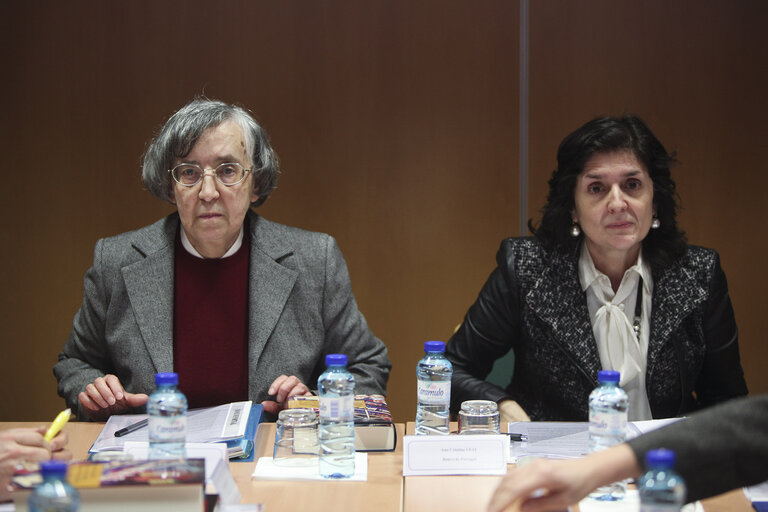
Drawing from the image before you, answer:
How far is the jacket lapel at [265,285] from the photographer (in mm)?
2410

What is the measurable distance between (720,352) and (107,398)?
5.98ft

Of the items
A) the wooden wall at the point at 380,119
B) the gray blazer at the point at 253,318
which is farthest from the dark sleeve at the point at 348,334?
the wooden wall at the point at 380,119

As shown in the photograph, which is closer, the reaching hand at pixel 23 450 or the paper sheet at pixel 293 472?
the reaching hand at pixel 23 450

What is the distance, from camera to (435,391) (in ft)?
6.32

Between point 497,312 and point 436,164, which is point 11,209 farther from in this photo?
point 497,312

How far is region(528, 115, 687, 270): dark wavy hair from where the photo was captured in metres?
2.48

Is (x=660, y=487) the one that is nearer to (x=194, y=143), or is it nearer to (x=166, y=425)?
(x=166, y=425)

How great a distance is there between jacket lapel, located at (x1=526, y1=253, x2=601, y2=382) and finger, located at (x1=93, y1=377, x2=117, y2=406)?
50.3 inches

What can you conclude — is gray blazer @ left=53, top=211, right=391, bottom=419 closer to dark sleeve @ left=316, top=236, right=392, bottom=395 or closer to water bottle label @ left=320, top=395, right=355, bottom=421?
dark sleeve @ left=316, top=236, right=392, bottom=395

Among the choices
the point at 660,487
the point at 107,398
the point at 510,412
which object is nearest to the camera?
the point at 660,487

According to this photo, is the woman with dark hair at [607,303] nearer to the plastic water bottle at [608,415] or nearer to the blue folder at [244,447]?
the plastic water bottle at [608,415]

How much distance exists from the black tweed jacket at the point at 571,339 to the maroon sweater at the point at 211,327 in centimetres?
68

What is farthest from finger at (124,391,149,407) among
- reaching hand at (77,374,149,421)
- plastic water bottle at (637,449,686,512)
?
plastic water bottle at (637,449,686,512)

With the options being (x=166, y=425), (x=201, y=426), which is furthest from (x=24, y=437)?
(x=201, y=426)
